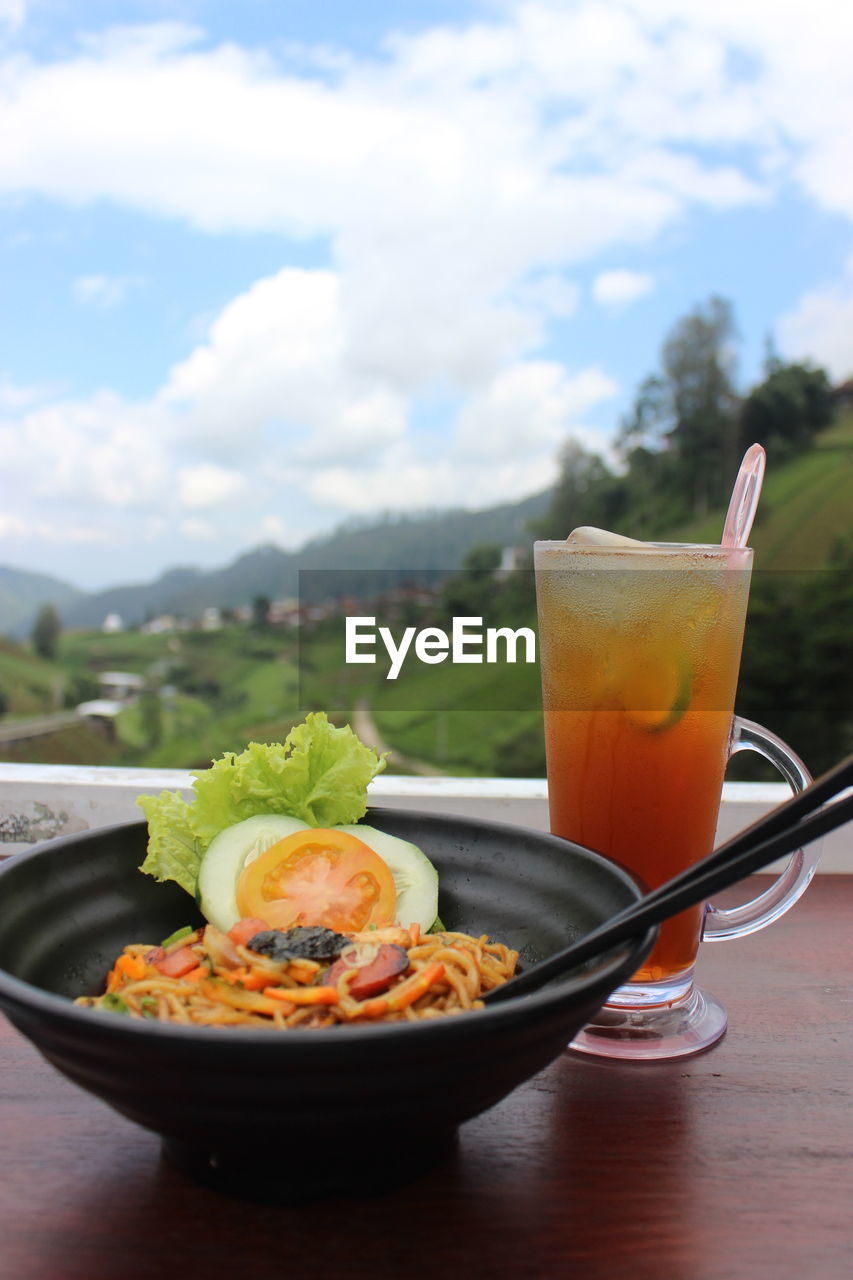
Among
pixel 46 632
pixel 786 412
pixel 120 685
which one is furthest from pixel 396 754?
pixel 46 632

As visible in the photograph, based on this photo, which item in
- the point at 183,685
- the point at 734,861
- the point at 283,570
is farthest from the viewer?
Result: the point at 183,685

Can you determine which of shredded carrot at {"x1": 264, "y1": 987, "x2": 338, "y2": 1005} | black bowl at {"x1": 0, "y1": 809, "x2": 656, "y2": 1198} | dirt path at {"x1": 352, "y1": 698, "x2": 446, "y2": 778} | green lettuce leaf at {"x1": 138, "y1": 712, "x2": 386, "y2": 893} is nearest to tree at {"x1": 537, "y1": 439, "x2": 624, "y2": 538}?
dirt path at {"x1": 352, "y1": 698, "x2": 446, "y2": 778}

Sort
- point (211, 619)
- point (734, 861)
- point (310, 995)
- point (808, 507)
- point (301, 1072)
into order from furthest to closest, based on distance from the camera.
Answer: point (211, 619), point (808, 507), point (310, 995), point (734, 861), point (301, 1072)

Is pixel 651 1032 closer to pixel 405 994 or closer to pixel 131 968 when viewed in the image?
pixel 405 994

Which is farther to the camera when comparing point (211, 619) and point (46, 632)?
point (46, 632)

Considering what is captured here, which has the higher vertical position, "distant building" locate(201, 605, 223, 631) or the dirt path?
"distant building" locate(201, 605, 223, 631)

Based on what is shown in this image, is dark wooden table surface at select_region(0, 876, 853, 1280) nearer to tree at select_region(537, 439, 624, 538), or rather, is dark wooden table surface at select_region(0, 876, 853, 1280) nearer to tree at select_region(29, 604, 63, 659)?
tree at select_region(537, 439, 624, 538)
